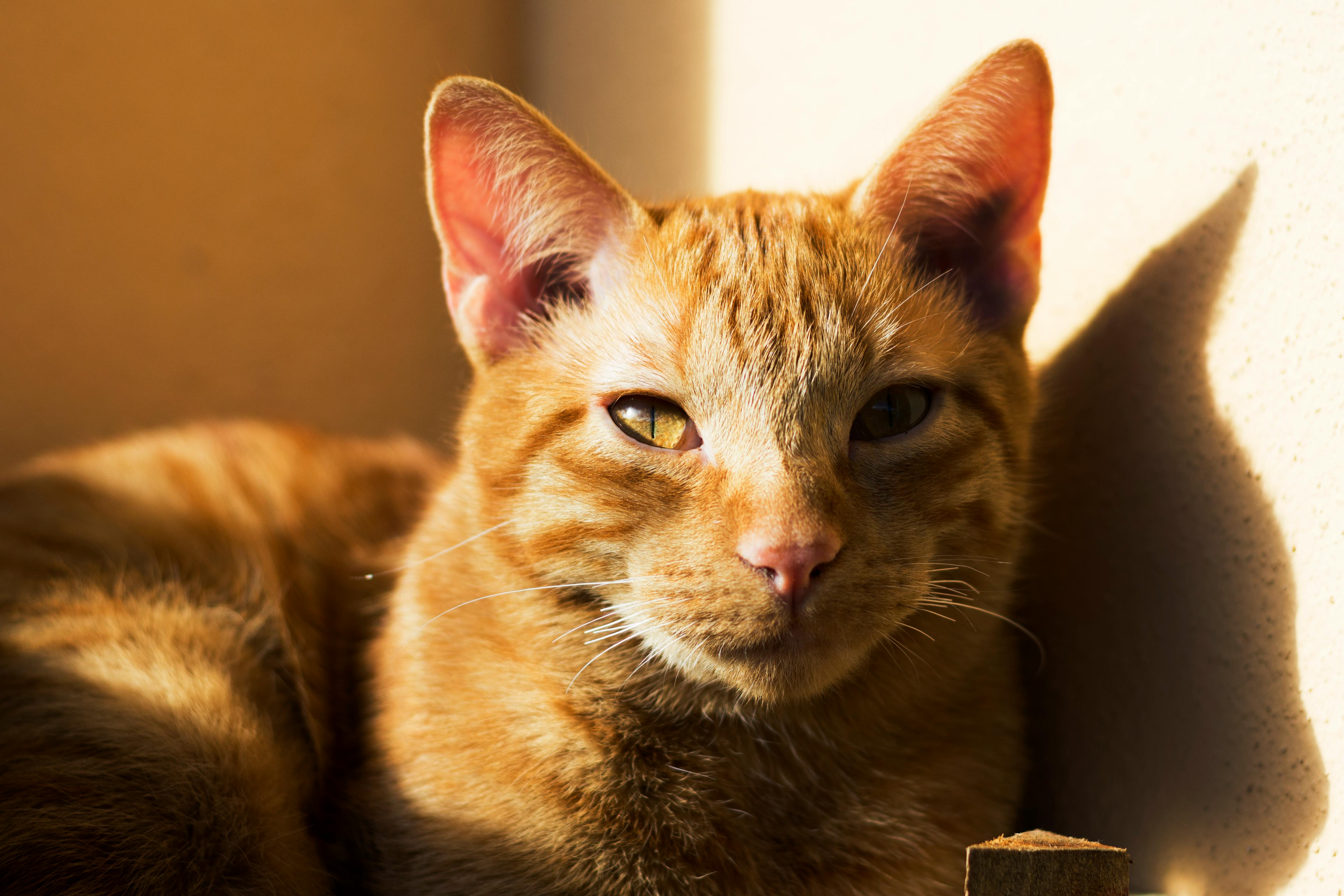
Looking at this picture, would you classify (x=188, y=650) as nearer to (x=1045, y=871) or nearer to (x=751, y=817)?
(x=751, y=817)

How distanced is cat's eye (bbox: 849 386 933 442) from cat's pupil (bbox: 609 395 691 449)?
0.23 metres

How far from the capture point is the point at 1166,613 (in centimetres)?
142

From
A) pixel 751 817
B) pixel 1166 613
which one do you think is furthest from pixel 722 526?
pixel 1166 613

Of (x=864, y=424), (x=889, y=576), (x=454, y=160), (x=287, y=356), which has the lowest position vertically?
(x=287, y=356)

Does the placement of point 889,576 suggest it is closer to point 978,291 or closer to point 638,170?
point 978,291

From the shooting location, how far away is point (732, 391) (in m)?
1.30

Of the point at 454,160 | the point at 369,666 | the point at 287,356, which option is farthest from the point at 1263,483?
the point at 287,356

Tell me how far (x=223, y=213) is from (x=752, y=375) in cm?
213

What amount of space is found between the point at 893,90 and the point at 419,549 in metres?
1.20

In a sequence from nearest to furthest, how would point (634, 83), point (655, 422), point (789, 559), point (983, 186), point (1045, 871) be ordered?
point (1045, 871) → point (789, 559) → point (655, 422) → point (983, 186) → point (634, 83)

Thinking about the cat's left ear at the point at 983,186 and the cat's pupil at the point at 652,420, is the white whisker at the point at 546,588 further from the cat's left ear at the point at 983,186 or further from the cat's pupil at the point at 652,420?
the cat's left ear at the point at 983,186

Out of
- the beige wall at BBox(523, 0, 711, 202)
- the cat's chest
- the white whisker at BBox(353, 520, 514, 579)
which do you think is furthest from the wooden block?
the beige wall at BBox(523, 0, 711, 202)

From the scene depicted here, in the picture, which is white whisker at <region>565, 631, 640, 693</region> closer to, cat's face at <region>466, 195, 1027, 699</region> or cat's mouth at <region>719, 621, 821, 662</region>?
cat's face at <region>466, 195, 1027, 699</region>

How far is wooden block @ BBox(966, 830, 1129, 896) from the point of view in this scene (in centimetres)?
93
